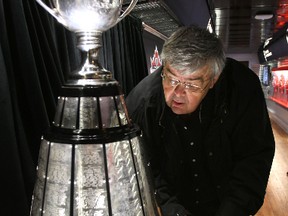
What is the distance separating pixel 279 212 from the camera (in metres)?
3.71

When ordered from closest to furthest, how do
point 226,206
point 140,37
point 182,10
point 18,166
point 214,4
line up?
point 18,166 < point 226,206 < point 140,37 < point 182,10 < point 214,4

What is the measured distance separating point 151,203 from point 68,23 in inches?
16.7

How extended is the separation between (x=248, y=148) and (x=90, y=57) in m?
0.97

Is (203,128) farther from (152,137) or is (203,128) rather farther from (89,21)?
(89,21)

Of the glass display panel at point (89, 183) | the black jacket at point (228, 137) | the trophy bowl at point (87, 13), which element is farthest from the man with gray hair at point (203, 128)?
the glass display panel at point (89, 183)

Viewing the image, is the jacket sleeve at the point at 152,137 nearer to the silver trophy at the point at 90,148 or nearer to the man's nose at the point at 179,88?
the man's nose at the point at 179,88

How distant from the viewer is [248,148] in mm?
1393

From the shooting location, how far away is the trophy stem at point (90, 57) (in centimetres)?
65

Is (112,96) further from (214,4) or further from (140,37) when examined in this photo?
(214,4)

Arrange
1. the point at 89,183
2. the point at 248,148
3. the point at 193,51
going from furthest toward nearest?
the point at 248,148 < the point at 193,51 < the point at 89,183

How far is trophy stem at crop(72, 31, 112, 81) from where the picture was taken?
649mm

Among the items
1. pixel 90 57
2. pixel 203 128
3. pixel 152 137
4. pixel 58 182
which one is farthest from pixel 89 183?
pixel 203 128

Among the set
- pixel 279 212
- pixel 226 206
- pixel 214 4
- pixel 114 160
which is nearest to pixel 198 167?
pixel 226 206

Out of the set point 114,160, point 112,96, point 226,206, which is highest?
point 112,96
